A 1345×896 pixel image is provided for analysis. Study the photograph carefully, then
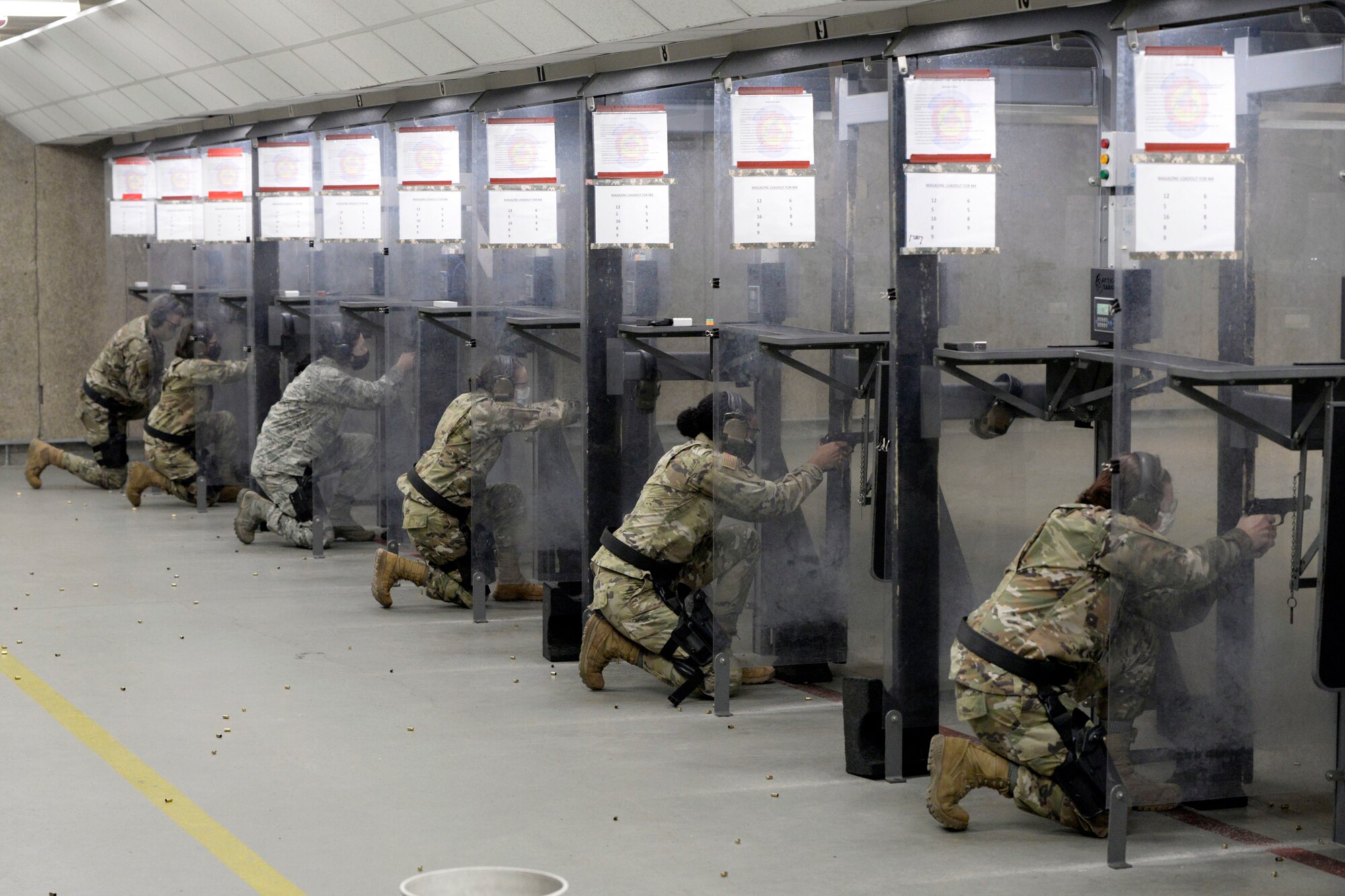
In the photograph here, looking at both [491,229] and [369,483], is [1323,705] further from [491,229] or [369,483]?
[369,483]

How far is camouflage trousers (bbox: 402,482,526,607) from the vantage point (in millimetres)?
8180

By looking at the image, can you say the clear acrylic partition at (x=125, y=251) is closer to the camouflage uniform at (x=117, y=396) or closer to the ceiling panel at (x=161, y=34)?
the camouflage uniform at (x=117, y=396)

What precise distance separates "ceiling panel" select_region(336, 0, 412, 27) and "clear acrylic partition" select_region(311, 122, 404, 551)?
4.47 ft

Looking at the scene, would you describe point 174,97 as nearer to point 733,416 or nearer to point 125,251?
point 125,251

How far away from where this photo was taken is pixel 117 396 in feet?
42.2

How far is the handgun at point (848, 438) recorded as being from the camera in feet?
20.6

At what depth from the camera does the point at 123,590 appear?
8.98 metres

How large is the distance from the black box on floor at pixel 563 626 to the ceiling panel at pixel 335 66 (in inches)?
120

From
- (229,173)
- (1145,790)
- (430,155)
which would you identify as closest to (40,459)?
(229,173)

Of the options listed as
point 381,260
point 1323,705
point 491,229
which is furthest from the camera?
point 381,260

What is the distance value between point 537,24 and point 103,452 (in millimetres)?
7525

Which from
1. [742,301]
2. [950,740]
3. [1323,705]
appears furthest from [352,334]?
[1323,705]

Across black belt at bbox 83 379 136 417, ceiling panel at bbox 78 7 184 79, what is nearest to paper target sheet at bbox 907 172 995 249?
ceiling panel at bbox 78 7 184 79

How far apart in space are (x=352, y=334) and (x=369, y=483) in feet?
3.07
